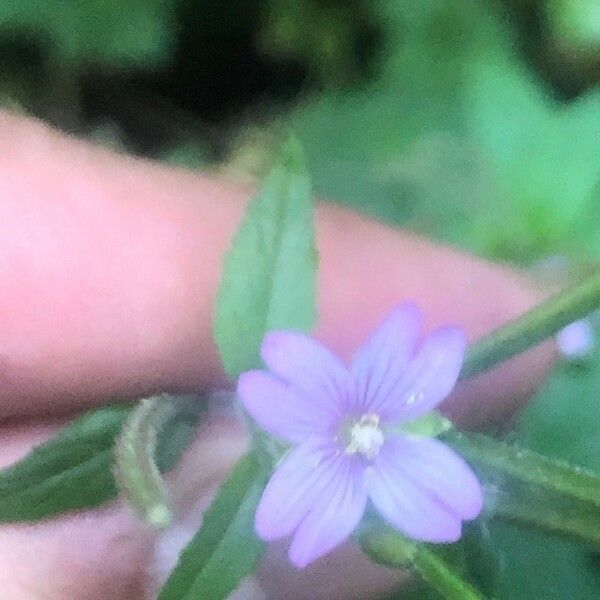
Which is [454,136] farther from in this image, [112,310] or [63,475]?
[63,475]

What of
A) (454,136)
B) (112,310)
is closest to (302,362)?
(112,310)

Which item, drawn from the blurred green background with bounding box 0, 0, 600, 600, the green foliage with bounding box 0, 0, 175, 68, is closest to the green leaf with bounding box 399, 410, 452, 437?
the blurred green background with bounding box 0, 0, 600, 600

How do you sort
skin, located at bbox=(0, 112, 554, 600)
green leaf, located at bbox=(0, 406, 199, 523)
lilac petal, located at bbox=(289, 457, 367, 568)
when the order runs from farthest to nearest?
→ 1. skin, located at bbox=(0, 112, 554, 600)
2. green leaf, located at bbox=(0, 406, 199, 523)
3. lilac petal, located at bbox=(289, 457, 367, 568)

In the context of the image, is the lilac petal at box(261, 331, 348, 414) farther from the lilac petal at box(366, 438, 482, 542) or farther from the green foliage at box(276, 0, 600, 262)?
the green foliage at box(276, 0, 600, 262)

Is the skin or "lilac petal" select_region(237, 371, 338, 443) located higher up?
"lilac petal" select_region(237, 371, 338, 443)

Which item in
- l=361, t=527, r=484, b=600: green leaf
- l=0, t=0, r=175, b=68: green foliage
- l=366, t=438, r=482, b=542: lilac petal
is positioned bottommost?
l=361, t=527, r=484, b=600: green leaf

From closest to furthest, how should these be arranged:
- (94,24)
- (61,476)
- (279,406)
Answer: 1. (279,406)
2. (61,476)
3. (94,24)

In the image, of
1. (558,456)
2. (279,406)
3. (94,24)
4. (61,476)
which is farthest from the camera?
(94,24)
